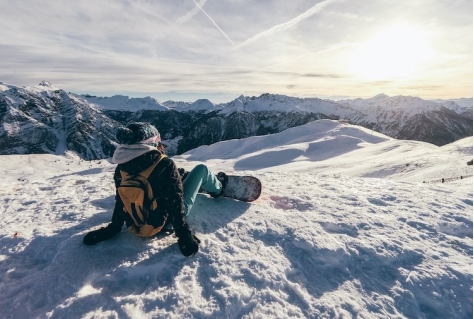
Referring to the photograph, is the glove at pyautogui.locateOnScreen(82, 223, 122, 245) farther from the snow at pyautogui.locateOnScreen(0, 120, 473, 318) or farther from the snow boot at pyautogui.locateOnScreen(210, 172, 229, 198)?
the snow boot at pyautogui.locateOnScreen(210, 172, 229, 198)

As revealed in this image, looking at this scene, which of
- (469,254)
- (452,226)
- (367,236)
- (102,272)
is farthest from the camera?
(452,226)

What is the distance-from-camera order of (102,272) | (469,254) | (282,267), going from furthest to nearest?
(469,254) < (282,267) < (102,272)

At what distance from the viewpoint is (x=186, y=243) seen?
12.6 ft

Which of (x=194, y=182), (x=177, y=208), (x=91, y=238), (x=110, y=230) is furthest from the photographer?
(x=194, y=182)

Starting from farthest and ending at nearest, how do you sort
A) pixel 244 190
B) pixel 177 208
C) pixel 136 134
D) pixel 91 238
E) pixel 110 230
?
pixel 244 190, pixel 110 230, pixel 91 238, pixel 177 208, pixel 136 134

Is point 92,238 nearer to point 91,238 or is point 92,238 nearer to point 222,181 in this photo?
point 91,238

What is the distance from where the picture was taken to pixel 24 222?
16.2ft

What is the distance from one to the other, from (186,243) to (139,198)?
0.88 metres

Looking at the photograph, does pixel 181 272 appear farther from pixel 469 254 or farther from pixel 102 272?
pixel 469 254

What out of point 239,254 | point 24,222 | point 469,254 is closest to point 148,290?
point 239,254

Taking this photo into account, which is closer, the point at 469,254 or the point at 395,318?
the point at 395,318

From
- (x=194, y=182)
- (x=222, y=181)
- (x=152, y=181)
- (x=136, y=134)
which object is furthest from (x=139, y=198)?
(x=222, y=181)

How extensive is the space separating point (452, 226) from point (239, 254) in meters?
4.12

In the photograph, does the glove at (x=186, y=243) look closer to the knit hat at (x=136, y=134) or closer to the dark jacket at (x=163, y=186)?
the dark jacket at (x=163, y=186)
